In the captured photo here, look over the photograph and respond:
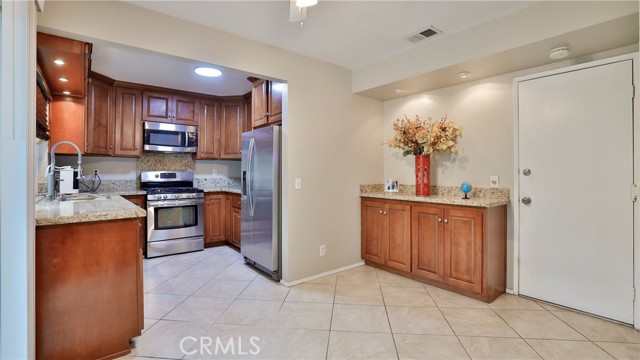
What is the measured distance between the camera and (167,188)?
4.49 metres

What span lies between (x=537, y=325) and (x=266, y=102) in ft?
10.7

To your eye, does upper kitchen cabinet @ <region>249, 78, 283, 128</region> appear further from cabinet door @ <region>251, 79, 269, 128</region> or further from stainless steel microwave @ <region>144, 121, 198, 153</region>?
stainless steel microwave @ <region>144, 121, 198, 153</region>

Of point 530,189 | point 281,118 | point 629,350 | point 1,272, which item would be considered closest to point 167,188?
point 281,118

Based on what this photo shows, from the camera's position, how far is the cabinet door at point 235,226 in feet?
14.0

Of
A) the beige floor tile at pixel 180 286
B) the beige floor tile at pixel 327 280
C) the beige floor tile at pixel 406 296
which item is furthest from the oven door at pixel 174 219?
the beige floor tile at pixel 406 296

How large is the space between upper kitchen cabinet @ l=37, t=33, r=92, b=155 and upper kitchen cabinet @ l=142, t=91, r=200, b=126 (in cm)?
81

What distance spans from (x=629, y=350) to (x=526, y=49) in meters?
2.17

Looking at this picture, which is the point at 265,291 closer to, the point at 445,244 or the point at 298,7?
the point at 445,244

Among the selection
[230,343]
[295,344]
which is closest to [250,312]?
[230,343]

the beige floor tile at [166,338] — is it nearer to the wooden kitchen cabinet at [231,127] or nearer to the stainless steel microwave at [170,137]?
the stainless steel microwave at [170,137]

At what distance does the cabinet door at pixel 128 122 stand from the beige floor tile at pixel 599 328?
516 cm

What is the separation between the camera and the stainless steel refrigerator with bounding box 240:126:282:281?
3.06m

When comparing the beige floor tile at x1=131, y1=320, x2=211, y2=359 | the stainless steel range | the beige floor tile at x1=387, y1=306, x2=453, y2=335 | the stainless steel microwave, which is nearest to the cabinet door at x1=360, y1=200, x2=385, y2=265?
the beige floor tile at x1=387, y1=306, x2=453, y2=335

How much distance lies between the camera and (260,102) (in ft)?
11.6
